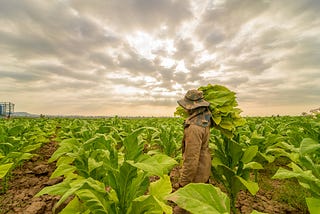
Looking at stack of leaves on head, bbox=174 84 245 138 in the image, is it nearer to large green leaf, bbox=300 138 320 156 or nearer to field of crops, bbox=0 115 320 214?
field of crops, bbox=0 115 320 214

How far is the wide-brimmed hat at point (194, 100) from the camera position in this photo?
11.5 ft

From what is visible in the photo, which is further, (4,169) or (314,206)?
(4,169)

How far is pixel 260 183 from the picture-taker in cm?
577

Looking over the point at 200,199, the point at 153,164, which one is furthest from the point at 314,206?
the point at 153,164

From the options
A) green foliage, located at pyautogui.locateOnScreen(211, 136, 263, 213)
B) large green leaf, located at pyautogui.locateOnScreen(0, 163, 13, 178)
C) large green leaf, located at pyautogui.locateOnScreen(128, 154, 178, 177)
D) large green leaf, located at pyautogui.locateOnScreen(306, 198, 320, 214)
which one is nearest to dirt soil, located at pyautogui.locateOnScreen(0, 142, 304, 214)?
green foliage, located at pyautogui.locateOnScreen(211, 136, 263, 213)

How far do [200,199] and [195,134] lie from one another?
232 cm

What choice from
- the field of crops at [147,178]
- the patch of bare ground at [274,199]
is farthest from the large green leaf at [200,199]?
the patch of bare ground at [274,199]

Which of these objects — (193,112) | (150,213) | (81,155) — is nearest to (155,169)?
(150,213)

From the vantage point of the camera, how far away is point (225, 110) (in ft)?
11.3

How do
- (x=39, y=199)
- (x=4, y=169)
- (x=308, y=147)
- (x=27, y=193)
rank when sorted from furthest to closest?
(x=27, y=193), (x=39, y=199), (x=4, y=169), (x=308, y=147)

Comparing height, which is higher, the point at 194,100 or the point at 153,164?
the point at 194,100

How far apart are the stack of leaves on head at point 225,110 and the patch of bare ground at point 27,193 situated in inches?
118

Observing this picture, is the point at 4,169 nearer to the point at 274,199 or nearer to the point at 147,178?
the point at 147,178

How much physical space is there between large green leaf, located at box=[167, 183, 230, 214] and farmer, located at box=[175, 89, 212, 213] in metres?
2.26
